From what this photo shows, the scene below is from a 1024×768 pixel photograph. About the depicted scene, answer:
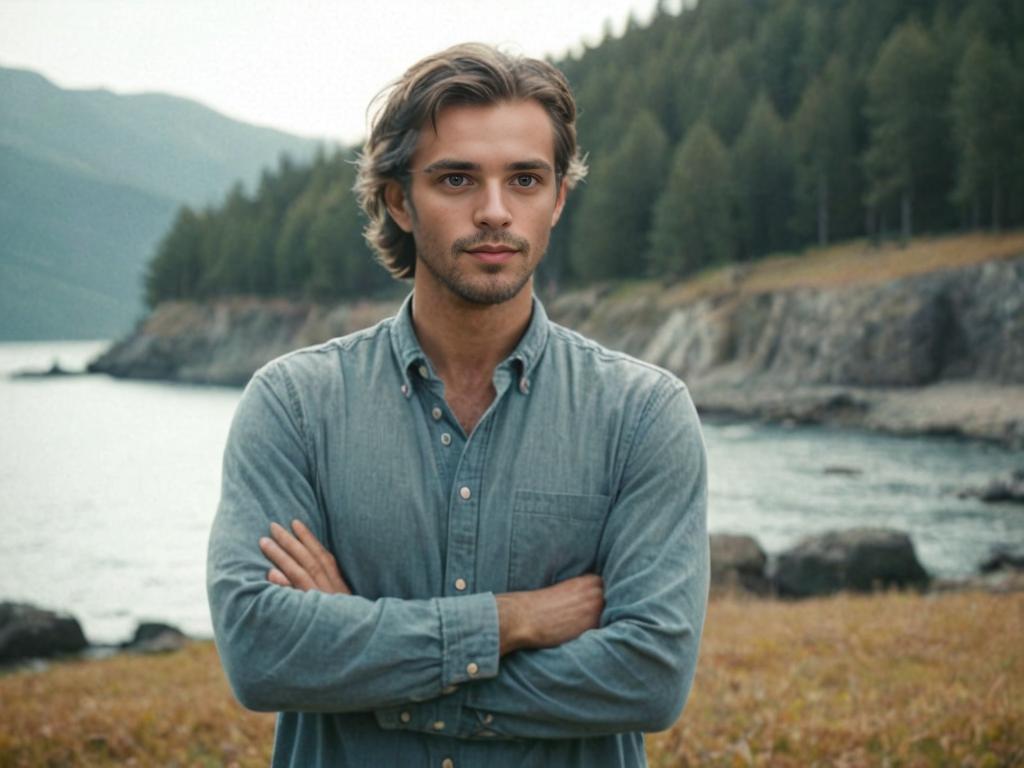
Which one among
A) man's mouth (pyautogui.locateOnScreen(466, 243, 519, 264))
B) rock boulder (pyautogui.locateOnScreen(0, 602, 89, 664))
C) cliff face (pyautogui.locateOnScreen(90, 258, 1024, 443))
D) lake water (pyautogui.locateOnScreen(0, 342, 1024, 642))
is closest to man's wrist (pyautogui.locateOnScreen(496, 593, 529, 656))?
man's mouth (pyautogui.locateOnScreen(466, 243, 519, 264))

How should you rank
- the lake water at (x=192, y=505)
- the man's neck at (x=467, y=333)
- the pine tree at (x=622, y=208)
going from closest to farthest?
1. the man's neck at (x=467, y=333)
2. the lake water at (x=192, y=505)
3. the pine tree at (x=622, y=208)

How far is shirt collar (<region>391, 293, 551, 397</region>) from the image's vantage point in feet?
10.3

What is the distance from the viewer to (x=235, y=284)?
126m

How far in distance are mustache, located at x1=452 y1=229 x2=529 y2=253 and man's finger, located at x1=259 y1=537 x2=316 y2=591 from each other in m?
1.08

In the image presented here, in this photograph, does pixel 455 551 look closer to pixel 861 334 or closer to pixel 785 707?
pixel 785 707

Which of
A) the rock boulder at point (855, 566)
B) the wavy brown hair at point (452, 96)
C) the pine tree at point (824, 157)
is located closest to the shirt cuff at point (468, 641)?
the wavy brown hair at point (452, 96)

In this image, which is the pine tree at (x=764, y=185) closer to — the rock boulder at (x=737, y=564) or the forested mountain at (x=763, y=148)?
the forested mountain at (x=763, y=148)

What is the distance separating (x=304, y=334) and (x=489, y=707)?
107096 millimetres

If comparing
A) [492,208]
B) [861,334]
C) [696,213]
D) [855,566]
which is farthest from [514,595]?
[696,213]

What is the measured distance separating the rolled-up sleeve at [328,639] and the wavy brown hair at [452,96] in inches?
42.7

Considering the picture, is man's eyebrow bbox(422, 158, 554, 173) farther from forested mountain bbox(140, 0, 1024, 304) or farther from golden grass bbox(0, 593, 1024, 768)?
forested mountain bbox(140, 0, 1024, 304)

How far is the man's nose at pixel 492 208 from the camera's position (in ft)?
10.0

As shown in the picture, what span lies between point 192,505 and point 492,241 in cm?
3519

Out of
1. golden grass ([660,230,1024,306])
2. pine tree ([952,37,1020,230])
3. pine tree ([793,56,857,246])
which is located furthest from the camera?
pine tree ([793,56,857,246])
